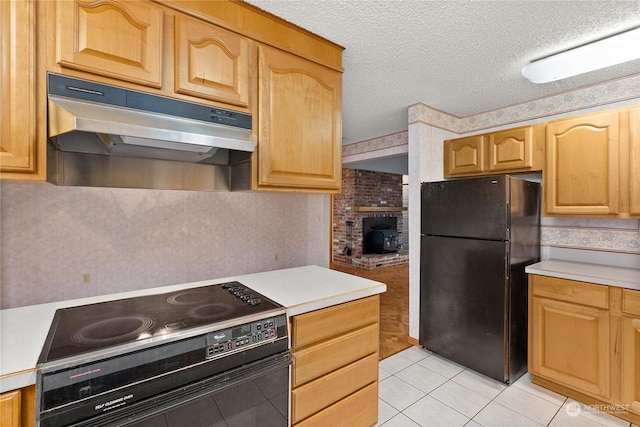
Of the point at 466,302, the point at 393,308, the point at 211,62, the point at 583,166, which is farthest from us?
the point at 393,308

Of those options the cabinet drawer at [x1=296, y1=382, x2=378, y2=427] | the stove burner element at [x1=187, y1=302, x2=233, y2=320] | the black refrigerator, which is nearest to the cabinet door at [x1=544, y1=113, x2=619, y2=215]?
the black refrigerator

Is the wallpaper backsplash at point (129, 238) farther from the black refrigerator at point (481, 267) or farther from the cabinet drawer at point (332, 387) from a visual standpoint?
the black refrigerator at point (481, 267)

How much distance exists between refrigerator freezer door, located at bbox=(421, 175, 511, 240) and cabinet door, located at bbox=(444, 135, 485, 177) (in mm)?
505

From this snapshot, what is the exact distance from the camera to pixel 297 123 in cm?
171

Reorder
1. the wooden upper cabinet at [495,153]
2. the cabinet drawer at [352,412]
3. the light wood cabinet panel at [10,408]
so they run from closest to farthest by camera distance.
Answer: the light wood cabinet panel at [10,408]
the cabinet drawer at [352,412]
the wooden upper cabinet at [495,153]

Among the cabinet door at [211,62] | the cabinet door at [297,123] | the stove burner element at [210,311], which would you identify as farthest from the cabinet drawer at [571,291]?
the cabinet door at [211,62]

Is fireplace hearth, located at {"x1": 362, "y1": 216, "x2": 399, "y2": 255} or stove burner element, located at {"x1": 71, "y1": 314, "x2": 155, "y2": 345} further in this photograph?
fireplace hearth, located at {"x1": 362, "y1": 216, "x2": 399, "y2": 255}

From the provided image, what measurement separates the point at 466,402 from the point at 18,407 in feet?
7.86

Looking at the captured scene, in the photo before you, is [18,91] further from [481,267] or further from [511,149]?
[511,149]

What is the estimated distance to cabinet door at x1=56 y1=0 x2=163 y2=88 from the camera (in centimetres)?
112

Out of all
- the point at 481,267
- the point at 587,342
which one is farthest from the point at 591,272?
the point at 481,267

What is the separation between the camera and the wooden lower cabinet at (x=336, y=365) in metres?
1.41

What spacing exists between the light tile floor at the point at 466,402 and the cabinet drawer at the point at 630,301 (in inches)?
28.5

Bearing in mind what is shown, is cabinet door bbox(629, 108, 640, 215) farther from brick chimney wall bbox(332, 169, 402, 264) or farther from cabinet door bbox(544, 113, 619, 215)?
brick chimney wall bbox(332, 169, 402, 264)
